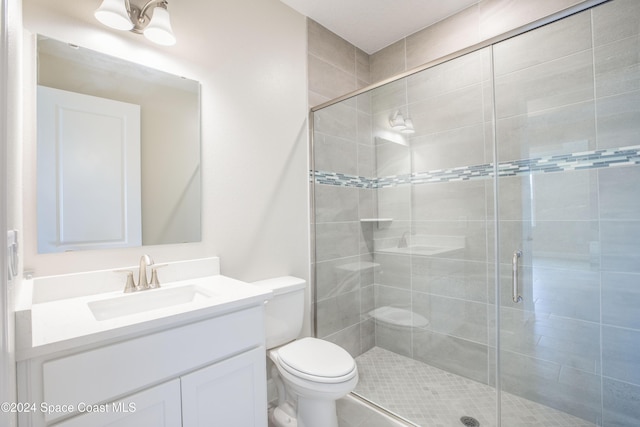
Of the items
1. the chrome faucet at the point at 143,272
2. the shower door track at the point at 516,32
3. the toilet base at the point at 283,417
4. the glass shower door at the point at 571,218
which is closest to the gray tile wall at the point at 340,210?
the shower door track at the point at 516,32

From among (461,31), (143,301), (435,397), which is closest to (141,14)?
(143,301)

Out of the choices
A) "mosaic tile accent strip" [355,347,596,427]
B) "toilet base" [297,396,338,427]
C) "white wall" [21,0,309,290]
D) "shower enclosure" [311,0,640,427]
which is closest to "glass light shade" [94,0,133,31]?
"white wall" [21,0,309,290]

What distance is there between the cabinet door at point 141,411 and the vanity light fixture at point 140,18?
4.60 feet

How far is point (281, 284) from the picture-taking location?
175cm

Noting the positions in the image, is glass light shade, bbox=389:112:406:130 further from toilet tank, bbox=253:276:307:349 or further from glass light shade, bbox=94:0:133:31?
glass light shade, bbox=94:0:133:31

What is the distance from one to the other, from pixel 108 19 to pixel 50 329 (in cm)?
Answer: 118

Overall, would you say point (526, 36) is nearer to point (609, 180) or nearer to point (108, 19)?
point (609, 180)

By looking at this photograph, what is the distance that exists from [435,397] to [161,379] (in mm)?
1628

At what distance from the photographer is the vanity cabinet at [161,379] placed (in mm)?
798

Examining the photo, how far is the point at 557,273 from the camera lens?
5.49 ft

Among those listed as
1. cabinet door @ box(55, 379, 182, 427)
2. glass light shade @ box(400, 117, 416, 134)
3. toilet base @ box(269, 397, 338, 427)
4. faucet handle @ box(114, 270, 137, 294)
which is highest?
glass light shade @ box(400, 117, 416, 134)

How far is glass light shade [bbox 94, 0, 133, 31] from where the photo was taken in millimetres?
1205

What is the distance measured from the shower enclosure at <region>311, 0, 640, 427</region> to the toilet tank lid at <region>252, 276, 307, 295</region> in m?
0.40

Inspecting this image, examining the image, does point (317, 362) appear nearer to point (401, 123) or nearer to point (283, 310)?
point (283, 310)
